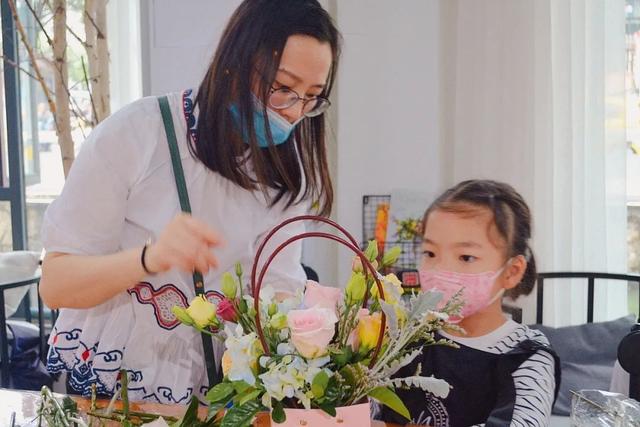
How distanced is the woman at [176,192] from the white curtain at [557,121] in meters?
1.94

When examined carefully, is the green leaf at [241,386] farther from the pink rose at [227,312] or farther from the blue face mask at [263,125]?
the blue face mask at [263,125]

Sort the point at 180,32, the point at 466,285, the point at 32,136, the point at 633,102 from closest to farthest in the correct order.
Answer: the point at 466,285, the point at 633,102, the point at 180,32, the point at 32,136

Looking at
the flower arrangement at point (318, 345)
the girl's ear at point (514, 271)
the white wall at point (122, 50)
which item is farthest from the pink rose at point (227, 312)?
the white wall at point (122, 50)

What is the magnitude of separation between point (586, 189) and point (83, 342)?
230 cm

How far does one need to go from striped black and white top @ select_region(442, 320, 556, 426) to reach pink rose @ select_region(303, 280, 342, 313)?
44 centimetres

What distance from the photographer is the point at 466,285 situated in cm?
135

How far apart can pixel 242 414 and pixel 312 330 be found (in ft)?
0.43

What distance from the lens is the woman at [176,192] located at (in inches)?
47.9

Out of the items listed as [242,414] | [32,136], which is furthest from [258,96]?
[32,136]

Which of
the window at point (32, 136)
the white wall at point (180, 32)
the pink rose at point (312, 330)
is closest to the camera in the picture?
the pink rose at point (312, 330)

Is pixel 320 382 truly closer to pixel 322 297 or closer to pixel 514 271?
pixel 322 297

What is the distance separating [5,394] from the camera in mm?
1306

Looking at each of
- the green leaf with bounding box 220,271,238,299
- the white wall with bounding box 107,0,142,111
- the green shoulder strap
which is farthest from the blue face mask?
the white wall with bounding box 107,0,142,111

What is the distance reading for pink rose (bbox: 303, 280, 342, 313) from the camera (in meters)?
0.86
